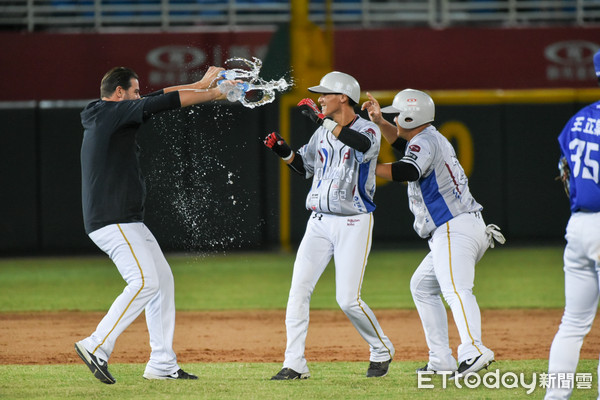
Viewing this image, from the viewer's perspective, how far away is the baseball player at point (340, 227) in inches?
235

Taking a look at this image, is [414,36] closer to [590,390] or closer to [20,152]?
[20,152]

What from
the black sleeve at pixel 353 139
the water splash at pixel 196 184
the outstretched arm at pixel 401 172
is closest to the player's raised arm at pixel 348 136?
the black sleeve at pixel 353 139

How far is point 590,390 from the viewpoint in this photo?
5500mm

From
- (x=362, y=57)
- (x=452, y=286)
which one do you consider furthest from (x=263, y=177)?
(x=452, y=286)

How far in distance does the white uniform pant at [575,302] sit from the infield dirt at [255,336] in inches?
95.6

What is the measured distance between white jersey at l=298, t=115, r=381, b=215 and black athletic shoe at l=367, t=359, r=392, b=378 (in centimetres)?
104

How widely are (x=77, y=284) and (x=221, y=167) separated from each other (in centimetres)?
255

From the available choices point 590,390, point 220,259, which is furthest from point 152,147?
point 590,390

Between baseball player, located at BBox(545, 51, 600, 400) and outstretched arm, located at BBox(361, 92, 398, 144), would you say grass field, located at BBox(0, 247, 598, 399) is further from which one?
outstretched arm, located at BBox(361, 92, 398, 144)

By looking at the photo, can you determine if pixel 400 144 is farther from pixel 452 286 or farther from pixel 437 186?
pixel 452 286

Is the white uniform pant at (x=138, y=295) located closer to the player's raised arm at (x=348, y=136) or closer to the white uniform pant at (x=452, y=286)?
the player's raised arm at (x=348, y=136)

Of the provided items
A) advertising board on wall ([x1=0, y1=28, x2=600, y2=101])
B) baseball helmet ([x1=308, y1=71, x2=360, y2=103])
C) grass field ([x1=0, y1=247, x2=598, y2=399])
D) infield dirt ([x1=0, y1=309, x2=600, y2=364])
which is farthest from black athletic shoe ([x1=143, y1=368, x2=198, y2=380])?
advertising board on wall ([x1=0, y1=28, x2=600, y2=101])

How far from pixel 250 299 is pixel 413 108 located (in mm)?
5280

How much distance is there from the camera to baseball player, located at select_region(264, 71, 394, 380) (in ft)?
19.5
